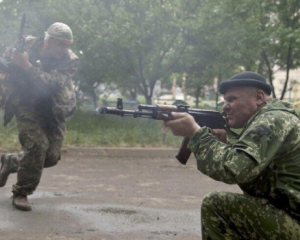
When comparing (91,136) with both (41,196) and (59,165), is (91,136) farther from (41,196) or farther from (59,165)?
(41,196)

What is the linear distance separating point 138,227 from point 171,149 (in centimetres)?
482

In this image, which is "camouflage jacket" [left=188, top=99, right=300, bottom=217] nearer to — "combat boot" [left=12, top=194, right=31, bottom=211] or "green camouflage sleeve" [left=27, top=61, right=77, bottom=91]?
"green camouflage sleeve" [left=27, top=61, right=77, bottom=91]

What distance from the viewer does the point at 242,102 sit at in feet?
11.9

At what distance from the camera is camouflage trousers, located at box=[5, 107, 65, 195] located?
597cm

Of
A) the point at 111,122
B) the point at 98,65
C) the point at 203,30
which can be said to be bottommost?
the point at 111,122

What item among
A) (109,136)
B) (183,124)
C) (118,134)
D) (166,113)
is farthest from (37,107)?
(118,134)

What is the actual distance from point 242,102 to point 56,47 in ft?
9.33

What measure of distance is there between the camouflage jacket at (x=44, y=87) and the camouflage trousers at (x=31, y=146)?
0.30 ft

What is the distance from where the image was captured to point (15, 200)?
6.04 m

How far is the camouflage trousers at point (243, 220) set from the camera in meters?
3.46

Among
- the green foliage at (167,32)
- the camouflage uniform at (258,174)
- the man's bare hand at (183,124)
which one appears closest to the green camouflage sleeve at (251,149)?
the camouflage uniform at (258,174)

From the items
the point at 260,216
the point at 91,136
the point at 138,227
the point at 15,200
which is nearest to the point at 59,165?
the point at 91,136

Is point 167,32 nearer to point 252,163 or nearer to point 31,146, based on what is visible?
point 31,146

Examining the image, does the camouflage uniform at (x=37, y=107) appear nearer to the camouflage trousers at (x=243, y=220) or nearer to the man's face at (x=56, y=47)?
the man's face at (x=56, y=47)
